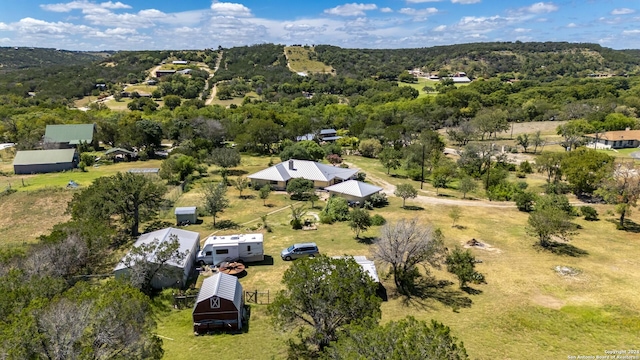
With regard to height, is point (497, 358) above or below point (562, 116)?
below

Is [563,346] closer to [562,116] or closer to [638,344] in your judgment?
[638,344]

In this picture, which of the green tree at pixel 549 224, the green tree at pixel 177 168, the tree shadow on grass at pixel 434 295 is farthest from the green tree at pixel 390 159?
the tree shadow on grass at pixel 434 295

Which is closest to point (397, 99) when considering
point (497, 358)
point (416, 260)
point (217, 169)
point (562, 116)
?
point (562, 116)

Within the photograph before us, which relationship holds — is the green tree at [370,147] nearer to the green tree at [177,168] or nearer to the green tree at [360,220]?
the green tree at [177,168]

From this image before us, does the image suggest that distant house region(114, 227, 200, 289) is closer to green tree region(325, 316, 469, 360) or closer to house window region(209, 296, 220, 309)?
house window region(209, 296, 220, 309)

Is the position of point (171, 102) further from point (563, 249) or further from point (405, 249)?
point (563, 249)

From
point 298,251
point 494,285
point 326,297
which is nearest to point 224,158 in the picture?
point 298,251
